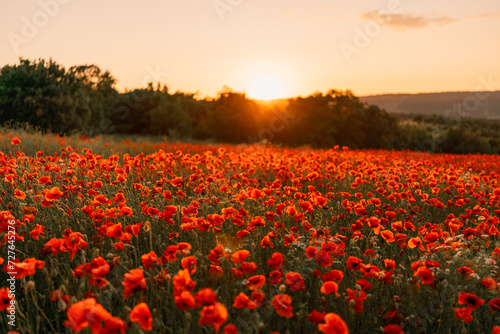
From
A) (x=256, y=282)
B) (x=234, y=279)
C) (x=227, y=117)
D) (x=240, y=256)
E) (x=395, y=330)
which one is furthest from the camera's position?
(x=227, y=117)

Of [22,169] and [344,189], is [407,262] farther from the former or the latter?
[22,169]

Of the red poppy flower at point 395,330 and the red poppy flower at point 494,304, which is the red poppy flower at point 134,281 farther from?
the red poppy flower at point 494,304

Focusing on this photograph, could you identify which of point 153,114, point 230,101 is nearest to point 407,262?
point 230,101

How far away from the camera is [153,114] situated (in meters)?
34.2

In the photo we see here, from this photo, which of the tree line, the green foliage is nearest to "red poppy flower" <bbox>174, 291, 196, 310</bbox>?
the tree line

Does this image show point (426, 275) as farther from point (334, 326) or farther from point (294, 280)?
point (334, 326)

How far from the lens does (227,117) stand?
95.8 ft

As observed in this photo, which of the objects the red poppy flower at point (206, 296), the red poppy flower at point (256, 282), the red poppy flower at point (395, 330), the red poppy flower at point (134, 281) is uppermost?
the red poppy flower at point (134, 281)

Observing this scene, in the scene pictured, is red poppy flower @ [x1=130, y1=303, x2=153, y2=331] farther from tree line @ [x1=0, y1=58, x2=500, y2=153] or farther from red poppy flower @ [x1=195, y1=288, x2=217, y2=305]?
tree line @ [x1=0, y1=58, x2=500, y2=153]

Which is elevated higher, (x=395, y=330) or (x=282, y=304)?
(x=282, y=304)

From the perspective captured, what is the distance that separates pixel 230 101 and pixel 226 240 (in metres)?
26.5

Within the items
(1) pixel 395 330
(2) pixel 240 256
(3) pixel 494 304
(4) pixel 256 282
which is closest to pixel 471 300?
(3) pixel 494 304

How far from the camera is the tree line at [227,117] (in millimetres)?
22391

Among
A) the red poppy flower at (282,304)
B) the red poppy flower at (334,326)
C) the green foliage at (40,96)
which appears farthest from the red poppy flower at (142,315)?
the green foliage at (40,96)
